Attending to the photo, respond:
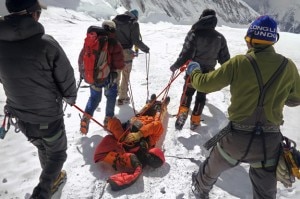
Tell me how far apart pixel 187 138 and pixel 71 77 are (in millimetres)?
3035

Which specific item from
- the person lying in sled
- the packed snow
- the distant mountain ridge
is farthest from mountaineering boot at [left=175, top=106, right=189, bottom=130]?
the distant mountain ridge

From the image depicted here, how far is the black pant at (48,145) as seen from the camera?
3.66m

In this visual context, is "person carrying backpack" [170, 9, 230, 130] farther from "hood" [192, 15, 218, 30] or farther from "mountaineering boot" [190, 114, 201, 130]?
"mountaineering boot" [190, 114, 201, 130]

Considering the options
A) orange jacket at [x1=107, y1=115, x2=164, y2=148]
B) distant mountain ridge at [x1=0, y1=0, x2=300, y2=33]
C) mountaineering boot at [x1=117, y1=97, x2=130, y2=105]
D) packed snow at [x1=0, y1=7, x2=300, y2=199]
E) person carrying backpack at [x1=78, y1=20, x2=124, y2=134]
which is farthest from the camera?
distant mountain ridge at [x1=0, y1=0, x2=300, y2=33]

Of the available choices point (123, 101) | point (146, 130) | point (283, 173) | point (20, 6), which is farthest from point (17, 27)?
point (123, 101)

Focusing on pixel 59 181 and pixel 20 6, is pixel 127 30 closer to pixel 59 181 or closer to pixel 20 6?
pixel 59 181

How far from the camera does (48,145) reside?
12.4 feet

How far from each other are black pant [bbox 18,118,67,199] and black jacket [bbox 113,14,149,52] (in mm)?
3369

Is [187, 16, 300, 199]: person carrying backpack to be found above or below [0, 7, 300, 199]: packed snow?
above

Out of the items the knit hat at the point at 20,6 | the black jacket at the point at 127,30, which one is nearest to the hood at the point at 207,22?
the black jacket at the point at 127,30

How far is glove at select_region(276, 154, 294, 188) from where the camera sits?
3.34 m

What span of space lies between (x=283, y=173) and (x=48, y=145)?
262cm

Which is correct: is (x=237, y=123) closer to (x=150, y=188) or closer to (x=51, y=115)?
(x=150, y=188)

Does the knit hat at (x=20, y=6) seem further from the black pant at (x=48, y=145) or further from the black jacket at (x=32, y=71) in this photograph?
the black pant at (x=48, y=145)
